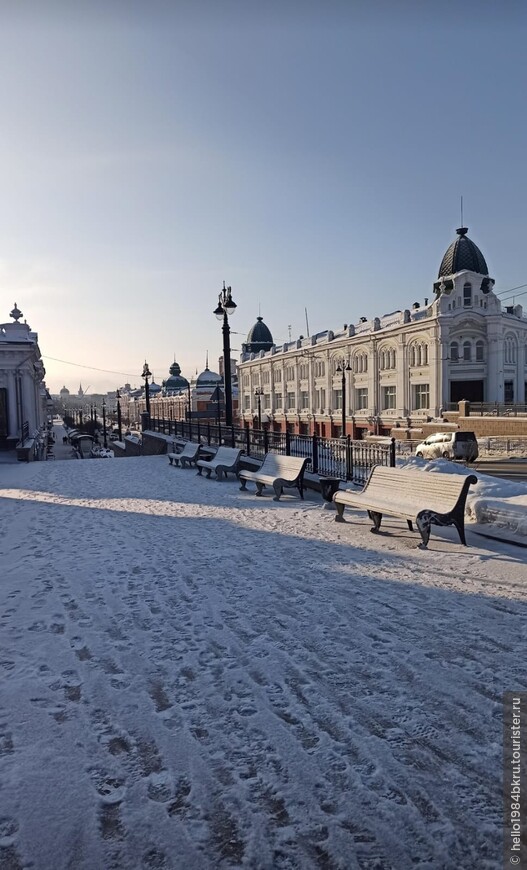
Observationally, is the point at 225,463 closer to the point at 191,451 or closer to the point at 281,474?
the point at 281,474

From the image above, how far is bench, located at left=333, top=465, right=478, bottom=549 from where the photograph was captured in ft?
21.5

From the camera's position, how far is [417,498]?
711 centimetres

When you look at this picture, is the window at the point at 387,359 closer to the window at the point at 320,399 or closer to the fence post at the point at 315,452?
the window at the point at 320,399

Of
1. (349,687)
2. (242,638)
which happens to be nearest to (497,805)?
(349,687)

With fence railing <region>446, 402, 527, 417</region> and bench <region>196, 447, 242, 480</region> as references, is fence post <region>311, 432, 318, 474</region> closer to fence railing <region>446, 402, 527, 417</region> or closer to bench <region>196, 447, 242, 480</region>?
bench <region>196, 447, 242, 480</region>

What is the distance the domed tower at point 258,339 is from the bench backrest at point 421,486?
7840 centimetres

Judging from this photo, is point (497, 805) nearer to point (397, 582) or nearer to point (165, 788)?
point (165, 788)

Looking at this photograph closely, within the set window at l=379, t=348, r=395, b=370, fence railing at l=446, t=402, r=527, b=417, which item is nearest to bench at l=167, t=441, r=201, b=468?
fence railing at l=446, t=402, r=527, b=417

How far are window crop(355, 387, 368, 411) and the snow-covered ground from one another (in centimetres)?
4824

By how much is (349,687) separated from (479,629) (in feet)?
4.61

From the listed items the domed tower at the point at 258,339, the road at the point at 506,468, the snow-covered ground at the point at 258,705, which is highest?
the domed tower at the point at 258,339

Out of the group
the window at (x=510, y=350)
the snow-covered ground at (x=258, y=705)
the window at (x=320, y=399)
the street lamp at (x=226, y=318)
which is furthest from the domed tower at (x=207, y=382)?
the snow-covered ground at (x=258, y=705)

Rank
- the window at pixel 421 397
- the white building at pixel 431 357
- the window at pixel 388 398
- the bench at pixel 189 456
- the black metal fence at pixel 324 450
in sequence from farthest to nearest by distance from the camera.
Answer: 1. the window at pixel 388 398
2. the window at pixel 421 397
3. the white building at pixel 431 357
4. the bench at pixel 189 456
5. the black metal fence at pixel 324 450

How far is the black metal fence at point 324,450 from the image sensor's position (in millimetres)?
9984
